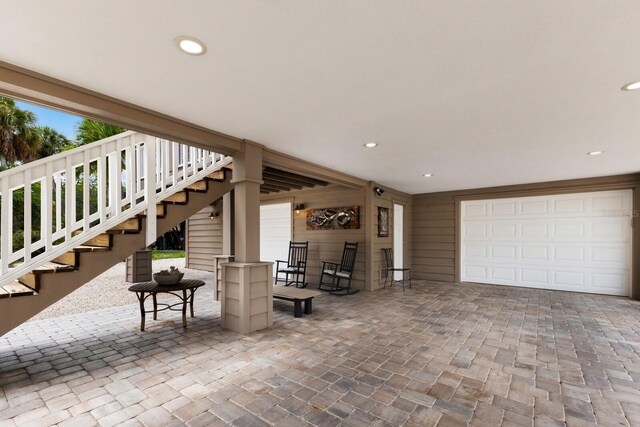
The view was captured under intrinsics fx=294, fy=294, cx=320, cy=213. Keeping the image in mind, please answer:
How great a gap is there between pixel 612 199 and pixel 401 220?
4101 mm

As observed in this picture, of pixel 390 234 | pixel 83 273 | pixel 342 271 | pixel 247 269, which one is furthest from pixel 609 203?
pixel 83 273

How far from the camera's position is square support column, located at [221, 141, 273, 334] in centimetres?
352

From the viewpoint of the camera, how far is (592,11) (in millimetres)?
1497

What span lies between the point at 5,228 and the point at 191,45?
231 cm

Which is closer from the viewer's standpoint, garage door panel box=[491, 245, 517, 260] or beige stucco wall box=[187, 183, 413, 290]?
beige stucco wall box=[187, 183, 413, 290]

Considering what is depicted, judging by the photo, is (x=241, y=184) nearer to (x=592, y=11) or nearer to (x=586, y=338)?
(x=592, y=11)

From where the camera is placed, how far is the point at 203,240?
9.19m

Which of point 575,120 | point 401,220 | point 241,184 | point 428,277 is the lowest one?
point 428,277

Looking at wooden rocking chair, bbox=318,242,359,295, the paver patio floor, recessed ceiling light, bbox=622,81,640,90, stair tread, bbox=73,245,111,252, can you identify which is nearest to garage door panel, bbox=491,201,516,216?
the paver patio floor

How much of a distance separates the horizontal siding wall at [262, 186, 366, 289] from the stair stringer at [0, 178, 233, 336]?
3268 mm

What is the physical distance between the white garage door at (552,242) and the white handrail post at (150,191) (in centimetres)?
669

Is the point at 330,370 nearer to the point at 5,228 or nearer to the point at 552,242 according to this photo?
the point at 5,228

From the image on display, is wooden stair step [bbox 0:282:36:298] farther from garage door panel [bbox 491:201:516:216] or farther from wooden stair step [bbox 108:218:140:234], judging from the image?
garage door panel [bbox 491:201:516:216]

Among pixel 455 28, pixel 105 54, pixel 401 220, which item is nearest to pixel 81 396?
pixel 105 54
